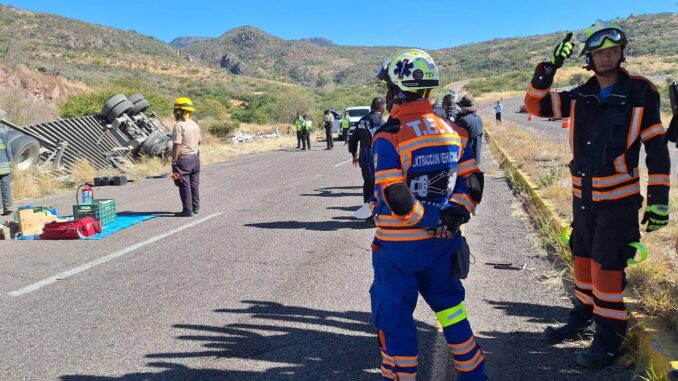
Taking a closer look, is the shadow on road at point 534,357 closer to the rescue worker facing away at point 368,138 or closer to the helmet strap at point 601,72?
the helmet strap at point 601,72

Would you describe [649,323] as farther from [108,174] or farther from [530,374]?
[108,174]

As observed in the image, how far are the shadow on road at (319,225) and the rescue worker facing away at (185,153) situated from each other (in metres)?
1.51

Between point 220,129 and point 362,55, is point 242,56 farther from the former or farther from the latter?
point 220,129

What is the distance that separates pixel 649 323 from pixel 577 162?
1208 millimetres

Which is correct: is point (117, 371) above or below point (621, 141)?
below

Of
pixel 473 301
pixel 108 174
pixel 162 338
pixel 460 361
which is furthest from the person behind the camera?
pixel 108 174

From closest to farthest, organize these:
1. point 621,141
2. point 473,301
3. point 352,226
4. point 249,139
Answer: point 621,141 < point 473,301 < point 352,226 < point 249,139

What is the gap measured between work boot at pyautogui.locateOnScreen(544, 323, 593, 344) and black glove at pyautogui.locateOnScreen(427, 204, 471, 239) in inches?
64.9

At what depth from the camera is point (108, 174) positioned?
15.3 m

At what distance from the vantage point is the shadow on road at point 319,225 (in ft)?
27.2

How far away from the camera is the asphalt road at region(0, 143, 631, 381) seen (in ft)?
12.5

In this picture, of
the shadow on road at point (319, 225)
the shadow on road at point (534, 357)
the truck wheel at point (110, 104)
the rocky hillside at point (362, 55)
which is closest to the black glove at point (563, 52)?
the shadow on road at point (534, 357)

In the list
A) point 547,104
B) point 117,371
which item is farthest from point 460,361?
point 117,371

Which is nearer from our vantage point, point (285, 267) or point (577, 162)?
point (577, 162)
